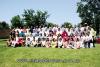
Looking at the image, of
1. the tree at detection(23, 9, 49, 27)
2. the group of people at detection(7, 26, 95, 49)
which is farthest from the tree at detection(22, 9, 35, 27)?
the group of people at detection(7, 26, 95, 49)

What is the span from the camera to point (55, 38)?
22922 mm

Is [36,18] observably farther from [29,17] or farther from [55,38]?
[55,38]

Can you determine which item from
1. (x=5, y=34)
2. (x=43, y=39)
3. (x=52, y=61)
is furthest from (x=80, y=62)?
(x=5, y=34)

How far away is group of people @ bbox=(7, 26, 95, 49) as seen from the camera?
22.2 meters

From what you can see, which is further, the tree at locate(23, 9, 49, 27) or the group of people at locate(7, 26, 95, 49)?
the tree at locate(23, 9, 49, 27)

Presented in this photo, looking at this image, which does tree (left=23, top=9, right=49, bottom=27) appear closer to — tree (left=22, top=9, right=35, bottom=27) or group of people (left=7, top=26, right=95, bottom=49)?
tree (left=22, top=9, right=35, bottom=27)

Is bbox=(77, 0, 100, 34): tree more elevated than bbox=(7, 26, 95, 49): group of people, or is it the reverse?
bbox=(77, 0, 100, 34): tree

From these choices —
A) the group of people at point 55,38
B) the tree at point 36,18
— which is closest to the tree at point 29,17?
the tree at point 36,18

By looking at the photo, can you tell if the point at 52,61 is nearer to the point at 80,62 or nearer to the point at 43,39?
the point at 80,62

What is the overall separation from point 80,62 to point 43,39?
11921 mm

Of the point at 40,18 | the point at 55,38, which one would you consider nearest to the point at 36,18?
the point at 40,18

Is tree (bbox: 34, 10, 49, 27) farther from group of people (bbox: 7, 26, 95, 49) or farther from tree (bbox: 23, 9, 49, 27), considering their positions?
group of people (bbox: 7, 26, 95, 49)

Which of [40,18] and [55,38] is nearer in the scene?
[55,38]

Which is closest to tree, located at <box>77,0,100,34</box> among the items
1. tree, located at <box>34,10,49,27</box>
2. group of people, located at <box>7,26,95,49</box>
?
tree, located at <box>34,10,49,27</box>
